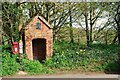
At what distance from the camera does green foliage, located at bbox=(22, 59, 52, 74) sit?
13711 millimetres

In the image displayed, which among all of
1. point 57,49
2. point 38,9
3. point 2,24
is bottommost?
point 57,49

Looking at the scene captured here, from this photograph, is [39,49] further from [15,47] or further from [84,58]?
[84,58]

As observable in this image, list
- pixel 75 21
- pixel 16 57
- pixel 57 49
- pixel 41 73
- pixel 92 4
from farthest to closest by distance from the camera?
pixel 75 21 → pixel 92 4 → pixel 57 49 → pixel 16 57 → pixel 41 73

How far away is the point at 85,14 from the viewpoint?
18906 millimetres

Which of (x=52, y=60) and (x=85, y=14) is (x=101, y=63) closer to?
(x=52, y=60)

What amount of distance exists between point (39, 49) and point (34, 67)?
2.22 m

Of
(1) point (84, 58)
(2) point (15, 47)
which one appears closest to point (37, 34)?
(2) point (15, 47)

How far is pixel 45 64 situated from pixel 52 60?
482 mm

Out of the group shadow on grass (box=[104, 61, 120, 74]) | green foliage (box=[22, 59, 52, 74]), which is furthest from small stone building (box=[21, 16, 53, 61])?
shadow on grass (box=[104, 61, 120, 74])

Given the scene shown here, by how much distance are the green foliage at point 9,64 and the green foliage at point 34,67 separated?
0.49 meters

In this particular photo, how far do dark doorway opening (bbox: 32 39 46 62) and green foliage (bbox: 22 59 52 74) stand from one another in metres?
1.30

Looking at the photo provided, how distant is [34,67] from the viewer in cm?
1386

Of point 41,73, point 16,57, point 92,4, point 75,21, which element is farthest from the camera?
point 75,21

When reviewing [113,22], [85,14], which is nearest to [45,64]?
[85,14]
